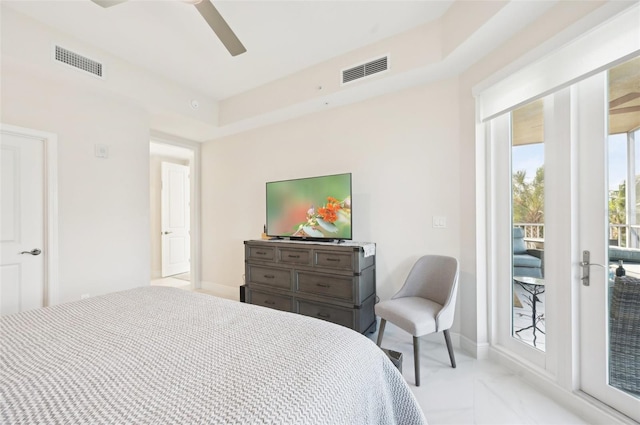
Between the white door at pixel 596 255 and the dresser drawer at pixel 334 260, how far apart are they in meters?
1.61

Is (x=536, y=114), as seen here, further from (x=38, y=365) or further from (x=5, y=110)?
(x=5, y=110)

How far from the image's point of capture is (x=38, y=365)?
2.93 ft

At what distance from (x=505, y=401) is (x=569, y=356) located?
0.49 metres

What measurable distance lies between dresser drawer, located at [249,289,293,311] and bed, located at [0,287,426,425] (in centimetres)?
151

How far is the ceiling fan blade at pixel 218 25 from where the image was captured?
61.2 inches

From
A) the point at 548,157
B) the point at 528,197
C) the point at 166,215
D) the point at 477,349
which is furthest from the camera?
the point at 166,215

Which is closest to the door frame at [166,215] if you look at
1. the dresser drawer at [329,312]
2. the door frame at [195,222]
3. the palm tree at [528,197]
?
the door frame at [195,222]

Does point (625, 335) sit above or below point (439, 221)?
below

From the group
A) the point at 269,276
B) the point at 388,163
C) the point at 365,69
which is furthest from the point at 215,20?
the point at 269,276

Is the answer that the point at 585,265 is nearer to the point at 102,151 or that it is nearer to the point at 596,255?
the point at 596,255

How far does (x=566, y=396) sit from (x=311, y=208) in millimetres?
2422

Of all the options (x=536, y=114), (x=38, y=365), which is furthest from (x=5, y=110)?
(x=536, y=114)

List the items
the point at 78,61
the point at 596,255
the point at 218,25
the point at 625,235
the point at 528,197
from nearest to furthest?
the point at 625,235 < the point at 596,255 < the point at 218,25 < the point at 528,197 < the point at 78,61

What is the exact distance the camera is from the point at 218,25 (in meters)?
1.67
